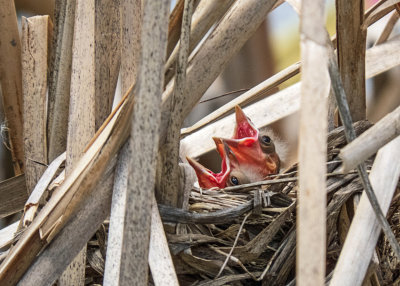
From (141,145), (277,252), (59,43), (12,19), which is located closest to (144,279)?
(141,145)

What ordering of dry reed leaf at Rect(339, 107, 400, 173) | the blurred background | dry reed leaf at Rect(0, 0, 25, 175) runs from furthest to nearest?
the blurred background < dry reed leaf at Rect(0, 0, 25, 175) < dry reed leaf at Rect(339, 107, 400, 173)

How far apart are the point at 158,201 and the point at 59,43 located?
12.9 inches

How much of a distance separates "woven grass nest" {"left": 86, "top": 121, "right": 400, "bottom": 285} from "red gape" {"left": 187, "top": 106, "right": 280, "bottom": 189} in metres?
0.31

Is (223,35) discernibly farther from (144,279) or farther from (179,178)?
(144,279)

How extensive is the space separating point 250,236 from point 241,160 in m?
0.39

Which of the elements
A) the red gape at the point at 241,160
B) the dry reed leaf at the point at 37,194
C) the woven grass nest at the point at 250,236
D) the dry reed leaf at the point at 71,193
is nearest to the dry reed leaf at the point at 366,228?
the woven grass nest at the point at 250,236

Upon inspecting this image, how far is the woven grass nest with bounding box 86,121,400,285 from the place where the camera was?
0.76 metres

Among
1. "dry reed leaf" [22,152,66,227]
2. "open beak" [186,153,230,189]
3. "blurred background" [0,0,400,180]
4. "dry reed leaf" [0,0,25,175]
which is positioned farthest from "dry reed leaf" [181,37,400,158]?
"dry reed leaf" [22,152,66,227]

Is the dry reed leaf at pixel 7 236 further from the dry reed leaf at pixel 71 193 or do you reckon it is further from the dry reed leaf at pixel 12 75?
the dry reed leaf at pixel 12 75

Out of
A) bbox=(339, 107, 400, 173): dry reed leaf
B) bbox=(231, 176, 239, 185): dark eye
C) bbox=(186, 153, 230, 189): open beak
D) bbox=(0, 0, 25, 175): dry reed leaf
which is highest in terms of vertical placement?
bbox=(0, 0, 25, 175): dry reed leaf

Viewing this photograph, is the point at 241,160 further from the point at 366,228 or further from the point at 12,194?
the point at 366,228

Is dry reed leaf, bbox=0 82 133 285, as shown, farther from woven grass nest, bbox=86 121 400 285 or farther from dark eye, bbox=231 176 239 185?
dark eye, bbox=231 176 239 185

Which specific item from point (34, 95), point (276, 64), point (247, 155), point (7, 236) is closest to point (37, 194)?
point (7, 236)

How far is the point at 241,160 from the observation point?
1.23m
